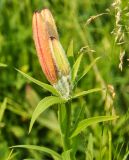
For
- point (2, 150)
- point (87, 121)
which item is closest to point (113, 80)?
point (2, 150)

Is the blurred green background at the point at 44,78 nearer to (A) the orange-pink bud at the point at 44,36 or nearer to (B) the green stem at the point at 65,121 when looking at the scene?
(B) the green stem at the point at 65,121

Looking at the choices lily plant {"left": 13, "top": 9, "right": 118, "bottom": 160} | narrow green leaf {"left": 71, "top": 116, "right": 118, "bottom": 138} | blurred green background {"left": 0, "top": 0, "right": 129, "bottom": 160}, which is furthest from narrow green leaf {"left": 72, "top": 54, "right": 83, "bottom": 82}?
blurred green background {"left": 0, "top": 0, "right": 129, "bottom": 160}

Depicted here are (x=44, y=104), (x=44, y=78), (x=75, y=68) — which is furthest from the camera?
(x=44, y=78)

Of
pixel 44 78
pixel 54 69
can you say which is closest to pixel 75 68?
pixel 54 69

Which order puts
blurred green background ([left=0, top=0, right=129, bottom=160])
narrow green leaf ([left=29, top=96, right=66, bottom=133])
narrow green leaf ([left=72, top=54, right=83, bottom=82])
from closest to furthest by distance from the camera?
narrow green leaf ([left=29, top=96, right=66, bottom=133]) < narrow green leaf ([left=72, top=54, right=83, bottom=82]) < blurred green background ([left=0, top=0, right=129, bottom=160])

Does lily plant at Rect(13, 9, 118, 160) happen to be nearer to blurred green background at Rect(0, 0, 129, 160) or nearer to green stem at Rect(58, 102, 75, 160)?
green stem at Rect(58, 102, 75, 160)

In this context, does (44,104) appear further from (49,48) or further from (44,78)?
(44,78)

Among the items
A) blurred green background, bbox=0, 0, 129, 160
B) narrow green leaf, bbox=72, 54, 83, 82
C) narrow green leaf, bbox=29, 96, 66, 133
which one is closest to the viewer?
narrow green leaf, bbox=29, 96, 66, 133
